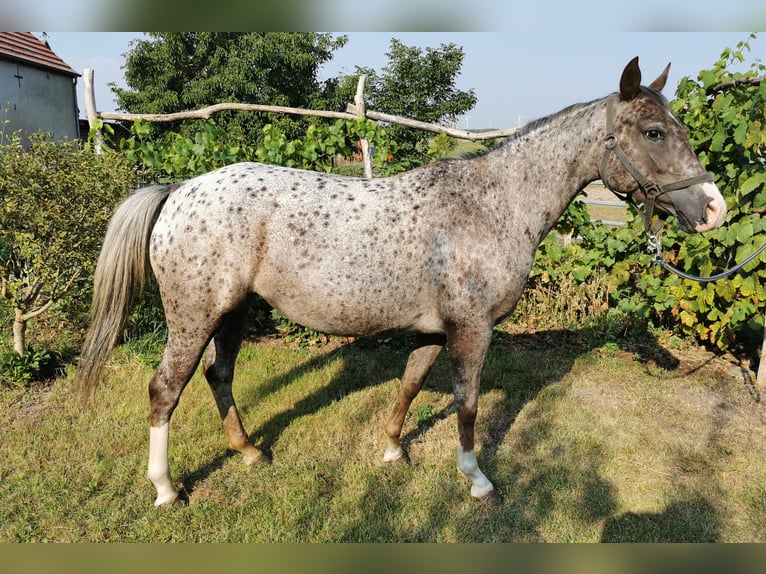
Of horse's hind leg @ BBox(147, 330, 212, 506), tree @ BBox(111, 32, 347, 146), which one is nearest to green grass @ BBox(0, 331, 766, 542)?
horse's hind leg @ BBox(147, 330, 212, 506)

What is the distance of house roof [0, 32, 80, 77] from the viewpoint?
1291 cm

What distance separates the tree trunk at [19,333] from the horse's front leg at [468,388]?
12.7 feet

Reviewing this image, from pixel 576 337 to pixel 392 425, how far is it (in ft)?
10.4

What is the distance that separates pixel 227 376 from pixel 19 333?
246cm

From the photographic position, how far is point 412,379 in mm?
3449

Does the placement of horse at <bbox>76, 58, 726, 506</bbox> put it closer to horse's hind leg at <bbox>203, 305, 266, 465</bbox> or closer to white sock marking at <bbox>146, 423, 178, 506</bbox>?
white sock marking at <bbox>146, 423, 178, 506</bbox>

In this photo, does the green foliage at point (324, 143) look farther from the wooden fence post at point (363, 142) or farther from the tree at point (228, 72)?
the tree at point (228, 72)

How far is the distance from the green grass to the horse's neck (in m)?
1.74

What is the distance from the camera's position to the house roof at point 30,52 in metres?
12.9

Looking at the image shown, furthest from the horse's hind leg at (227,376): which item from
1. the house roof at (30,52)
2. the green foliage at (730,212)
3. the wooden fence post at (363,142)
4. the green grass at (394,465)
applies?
the house roof at (30,52)

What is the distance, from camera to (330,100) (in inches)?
885

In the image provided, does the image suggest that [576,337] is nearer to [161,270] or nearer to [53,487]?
[161,270]

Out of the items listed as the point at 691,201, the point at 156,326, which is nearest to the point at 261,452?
the point at 156,326

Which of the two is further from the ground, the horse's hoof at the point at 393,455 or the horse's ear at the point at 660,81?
the horse's ear at the point at 660,81
